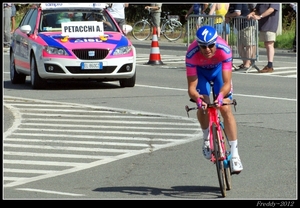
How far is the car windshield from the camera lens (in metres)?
18.2

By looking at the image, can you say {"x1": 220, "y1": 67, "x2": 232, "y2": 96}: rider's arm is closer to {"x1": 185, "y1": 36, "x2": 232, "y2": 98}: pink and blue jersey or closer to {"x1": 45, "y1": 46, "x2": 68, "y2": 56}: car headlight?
{"x1": 185, "y1": 36, "x2": 232, "y2": 98}: pink and blue jersey

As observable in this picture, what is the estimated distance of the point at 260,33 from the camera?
68.6 feet

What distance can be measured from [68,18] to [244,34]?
4714mm

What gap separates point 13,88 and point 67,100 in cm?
267

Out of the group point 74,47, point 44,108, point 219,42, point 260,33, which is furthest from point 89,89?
point 219,42

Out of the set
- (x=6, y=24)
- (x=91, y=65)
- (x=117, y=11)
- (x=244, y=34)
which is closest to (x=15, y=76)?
(x=91, y=65)

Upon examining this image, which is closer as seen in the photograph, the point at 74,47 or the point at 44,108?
the point at 44,108

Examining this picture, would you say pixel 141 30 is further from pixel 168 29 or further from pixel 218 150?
pixel 218 150

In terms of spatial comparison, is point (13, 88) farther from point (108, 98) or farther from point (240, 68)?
point (240, 68)

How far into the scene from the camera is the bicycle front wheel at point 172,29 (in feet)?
110

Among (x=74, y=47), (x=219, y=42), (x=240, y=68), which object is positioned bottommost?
(x=240, y=68)

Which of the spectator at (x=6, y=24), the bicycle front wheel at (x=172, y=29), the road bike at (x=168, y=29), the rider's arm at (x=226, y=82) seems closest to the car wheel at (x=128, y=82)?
the rider's arm at (x=226, y=82)

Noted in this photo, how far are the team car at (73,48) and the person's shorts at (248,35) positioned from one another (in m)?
3.81

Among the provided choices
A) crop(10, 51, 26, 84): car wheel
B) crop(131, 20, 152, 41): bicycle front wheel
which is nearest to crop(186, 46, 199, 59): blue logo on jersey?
crop(10, 51, 26, 84): car wheel
